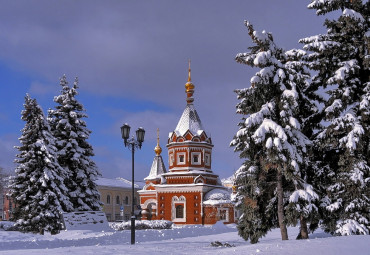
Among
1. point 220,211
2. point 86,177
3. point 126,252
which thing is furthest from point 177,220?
point 126,252

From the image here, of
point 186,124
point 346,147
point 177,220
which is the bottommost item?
point 177,220

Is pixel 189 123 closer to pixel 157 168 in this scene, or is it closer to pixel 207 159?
pixel 207 159

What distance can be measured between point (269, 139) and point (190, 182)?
3788 centimetres

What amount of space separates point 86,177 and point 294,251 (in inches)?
914

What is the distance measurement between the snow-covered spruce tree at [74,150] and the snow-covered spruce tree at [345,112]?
20014 millimetres

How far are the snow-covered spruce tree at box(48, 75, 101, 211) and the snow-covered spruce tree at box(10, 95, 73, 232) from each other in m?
2.27

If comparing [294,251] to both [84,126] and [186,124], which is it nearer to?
[84,126]

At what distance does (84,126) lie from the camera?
3438 cm

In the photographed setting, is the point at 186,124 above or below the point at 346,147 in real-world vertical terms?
above

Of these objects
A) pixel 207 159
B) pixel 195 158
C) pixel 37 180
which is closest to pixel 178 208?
pixel 195 158

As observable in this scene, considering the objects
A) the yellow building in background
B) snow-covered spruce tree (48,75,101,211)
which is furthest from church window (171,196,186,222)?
the yellow building in background

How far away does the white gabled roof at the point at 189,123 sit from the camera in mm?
54656

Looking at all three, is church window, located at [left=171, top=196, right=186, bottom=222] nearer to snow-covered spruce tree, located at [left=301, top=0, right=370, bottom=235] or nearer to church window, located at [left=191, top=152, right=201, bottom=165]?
church window, located at [left=191, top=152, right=201, bottom=165]

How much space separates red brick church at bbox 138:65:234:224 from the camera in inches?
2063
